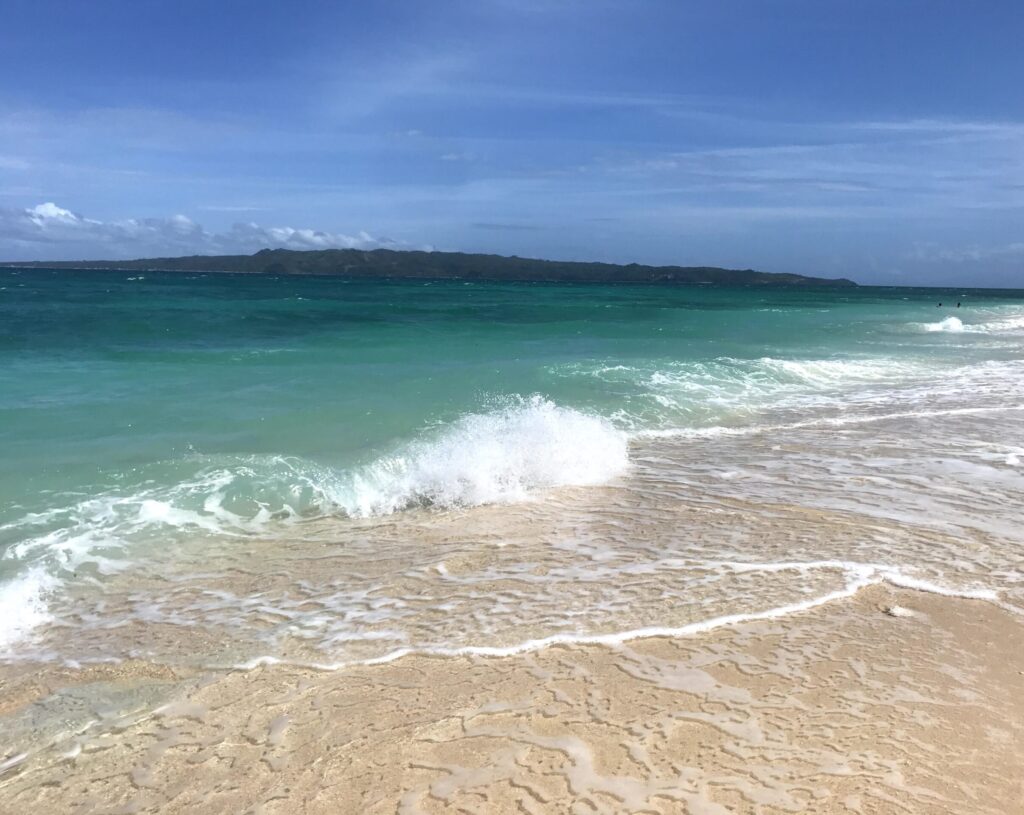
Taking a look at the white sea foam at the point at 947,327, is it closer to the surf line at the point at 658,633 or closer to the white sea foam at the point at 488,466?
the white sea foam at the point at 488,466

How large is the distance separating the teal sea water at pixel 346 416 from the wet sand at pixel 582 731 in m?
1.71

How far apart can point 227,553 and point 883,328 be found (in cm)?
3548

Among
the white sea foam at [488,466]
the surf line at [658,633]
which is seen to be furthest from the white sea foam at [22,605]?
the white sea foam at [488,466]

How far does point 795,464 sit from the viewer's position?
9.20m

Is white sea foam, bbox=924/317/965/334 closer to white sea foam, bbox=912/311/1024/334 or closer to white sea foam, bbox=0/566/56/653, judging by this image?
white sea foam, bbox=912/311/1024/334

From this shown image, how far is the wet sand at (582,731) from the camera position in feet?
10.9

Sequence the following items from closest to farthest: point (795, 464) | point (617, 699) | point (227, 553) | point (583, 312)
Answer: point (617, 699) → point (227, 553) → point (795, 464) → point (583, 312)

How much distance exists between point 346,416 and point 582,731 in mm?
8818

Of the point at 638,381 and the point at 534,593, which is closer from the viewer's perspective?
the point at 534,593

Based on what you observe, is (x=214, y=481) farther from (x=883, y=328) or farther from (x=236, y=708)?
(x=883, y=328)

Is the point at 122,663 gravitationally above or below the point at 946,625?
below

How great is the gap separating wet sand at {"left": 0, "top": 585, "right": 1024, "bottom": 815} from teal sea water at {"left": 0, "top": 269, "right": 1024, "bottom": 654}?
1706 mm

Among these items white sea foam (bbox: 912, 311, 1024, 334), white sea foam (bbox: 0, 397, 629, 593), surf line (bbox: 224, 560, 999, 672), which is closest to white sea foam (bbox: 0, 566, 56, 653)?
white sea foam (bbox: 0, 397, 629, 593)

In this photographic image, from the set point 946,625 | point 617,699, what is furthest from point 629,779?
point 946,625
